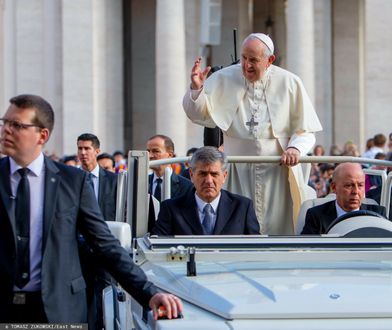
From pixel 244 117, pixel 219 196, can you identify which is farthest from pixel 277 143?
pixel 219 196

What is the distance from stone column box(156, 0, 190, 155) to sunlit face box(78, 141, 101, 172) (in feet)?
90.8

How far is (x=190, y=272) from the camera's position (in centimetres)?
578

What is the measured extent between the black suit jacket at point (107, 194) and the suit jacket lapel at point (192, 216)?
13.5ft

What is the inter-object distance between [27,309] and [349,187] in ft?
12.1

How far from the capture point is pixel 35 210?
5449mm

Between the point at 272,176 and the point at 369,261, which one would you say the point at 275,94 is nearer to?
the point at 272,176

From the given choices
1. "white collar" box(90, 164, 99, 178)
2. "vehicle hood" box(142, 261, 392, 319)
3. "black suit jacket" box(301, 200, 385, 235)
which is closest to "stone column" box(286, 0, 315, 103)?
"white collar" box(90, 164, 99, 178)

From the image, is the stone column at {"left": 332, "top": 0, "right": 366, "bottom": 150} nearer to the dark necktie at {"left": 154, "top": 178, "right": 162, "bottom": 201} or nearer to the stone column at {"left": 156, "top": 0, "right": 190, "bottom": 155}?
the stone column at {"left": 156, "top": 0, "right": 190, "bottom": 155}

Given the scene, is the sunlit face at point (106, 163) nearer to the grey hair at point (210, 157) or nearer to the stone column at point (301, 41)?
the grey hair at point (210, 157)

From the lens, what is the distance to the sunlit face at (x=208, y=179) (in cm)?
781

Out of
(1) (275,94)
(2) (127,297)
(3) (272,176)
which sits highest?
(1) (275,94)

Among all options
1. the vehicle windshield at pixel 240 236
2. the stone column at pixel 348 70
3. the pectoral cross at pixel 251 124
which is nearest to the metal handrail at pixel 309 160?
the vehicle windshield at pixel 240 236

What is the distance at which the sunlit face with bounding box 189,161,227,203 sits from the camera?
7809 millimetres

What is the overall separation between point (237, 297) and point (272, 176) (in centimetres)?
365
